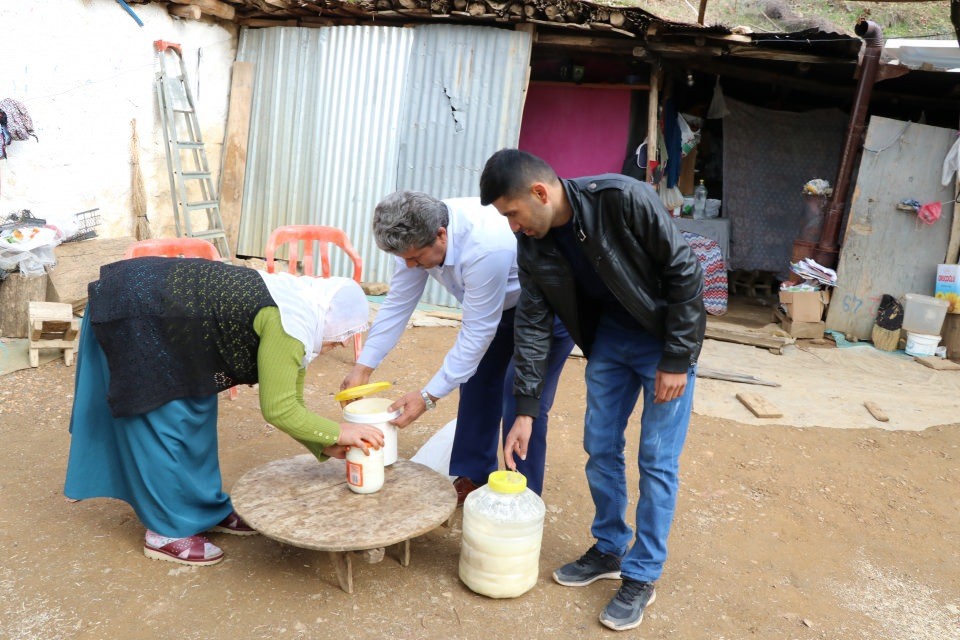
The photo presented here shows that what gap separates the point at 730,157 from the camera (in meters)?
8.38

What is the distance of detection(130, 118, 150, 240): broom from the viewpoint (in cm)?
693

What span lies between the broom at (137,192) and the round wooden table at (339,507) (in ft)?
15.9

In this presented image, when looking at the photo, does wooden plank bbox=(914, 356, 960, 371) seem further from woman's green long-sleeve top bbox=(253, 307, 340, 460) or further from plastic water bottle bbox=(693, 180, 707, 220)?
woman's green long-sleeve top bbox=(253, 307, 340, 460)

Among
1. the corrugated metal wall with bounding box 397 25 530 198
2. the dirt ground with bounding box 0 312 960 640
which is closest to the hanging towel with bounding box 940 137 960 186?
the dirt ground with bounding box 0 312 960 640

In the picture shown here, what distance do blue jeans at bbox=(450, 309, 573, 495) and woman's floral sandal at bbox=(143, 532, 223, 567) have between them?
1.15 metres

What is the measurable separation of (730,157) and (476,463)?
628 centimetres

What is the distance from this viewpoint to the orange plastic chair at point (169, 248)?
179 inches

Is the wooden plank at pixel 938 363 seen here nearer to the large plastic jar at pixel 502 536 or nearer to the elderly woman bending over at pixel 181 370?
the large plastic jar at pixel 502 536

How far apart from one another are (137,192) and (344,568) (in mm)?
5478

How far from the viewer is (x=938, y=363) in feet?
20.9

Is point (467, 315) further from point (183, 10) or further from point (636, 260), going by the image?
point (183, 10)

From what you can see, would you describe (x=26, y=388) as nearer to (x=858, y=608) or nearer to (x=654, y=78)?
(x=858, y=608)

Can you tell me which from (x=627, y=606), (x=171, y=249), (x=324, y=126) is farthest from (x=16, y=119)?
(x=627, y=606)

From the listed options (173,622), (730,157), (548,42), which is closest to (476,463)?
(173,622)
